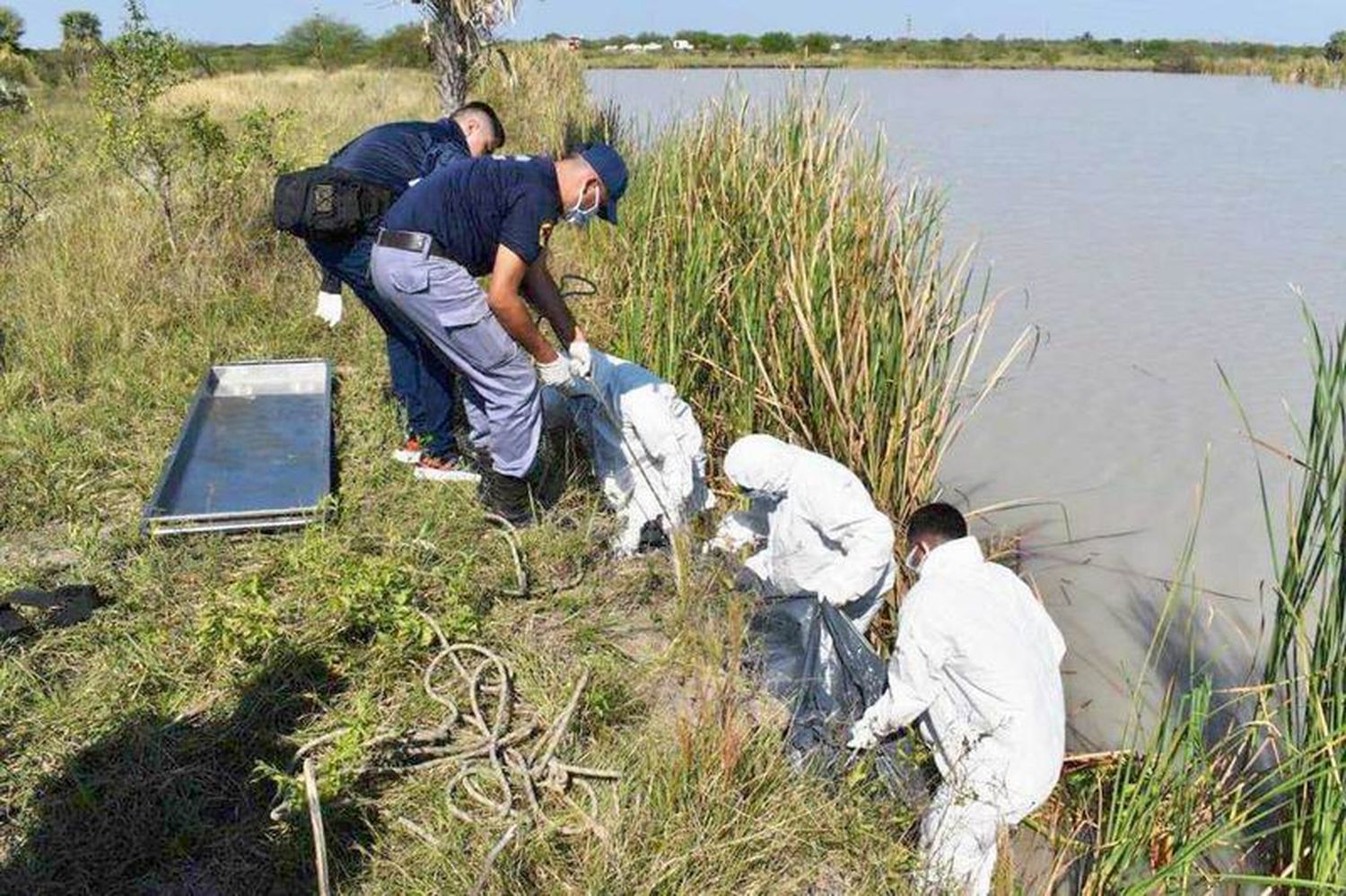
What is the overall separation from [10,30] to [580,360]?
2615 centimetres

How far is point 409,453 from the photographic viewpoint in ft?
12.8

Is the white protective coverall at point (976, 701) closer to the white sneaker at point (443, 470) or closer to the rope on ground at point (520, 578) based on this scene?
the rope on ground at point (520, 578)

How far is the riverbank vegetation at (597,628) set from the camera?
205 centimetres

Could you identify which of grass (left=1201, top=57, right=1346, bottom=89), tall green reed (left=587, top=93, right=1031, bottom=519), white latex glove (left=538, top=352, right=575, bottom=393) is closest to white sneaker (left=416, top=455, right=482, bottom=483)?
white latex glove (left=538, top=352, right=575, bottom=393)

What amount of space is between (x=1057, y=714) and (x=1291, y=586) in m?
0.59

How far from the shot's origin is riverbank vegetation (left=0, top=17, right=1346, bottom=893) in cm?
205

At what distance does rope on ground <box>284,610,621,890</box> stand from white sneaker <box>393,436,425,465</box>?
1443 millimetres

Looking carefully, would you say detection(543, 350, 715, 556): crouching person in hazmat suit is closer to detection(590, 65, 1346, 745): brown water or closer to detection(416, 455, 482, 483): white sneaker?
detection(416, 455, 482, 483): white sneaker

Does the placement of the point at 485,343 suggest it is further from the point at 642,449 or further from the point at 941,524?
the point at 941,524

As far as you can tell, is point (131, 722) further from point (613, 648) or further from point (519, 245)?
point (519, 245)

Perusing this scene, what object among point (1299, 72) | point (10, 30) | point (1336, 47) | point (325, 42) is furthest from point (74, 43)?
point (1336, 47)

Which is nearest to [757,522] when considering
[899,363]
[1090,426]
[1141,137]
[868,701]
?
[899,363]

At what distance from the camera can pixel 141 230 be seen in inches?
242

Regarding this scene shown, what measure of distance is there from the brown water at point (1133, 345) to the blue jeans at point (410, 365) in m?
1.98
